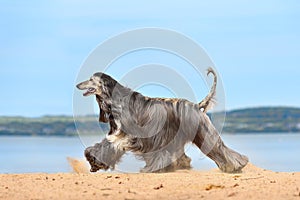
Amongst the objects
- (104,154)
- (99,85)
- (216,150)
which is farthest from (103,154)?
(216,150)

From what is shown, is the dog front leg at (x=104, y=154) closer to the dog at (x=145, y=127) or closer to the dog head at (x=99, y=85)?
the dog at (x=145, y=127)

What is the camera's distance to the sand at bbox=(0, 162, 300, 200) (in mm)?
11383

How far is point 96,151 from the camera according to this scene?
1383cm

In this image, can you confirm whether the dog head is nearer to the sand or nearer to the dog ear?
the dog ear

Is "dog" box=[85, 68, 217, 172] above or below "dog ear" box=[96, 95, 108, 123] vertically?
below

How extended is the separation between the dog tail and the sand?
1576mm

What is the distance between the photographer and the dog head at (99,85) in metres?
13.9

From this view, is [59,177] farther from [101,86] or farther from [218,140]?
[218,140]

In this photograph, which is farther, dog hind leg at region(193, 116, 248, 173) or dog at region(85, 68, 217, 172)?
dog hind leg at region(193, 116, 248, 173)

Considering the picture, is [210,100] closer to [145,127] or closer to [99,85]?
[145,127]

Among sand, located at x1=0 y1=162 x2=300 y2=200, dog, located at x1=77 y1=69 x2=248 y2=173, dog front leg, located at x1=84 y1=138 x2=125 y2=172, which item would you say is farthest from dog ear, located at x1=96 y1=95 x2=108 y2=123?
sand, located at x1=0 y1=162 x2=300 y2=200

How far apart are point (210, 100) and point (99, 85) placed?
6.90 ft

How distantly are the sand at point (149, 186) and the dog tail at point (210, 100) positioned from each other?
1.58 meters

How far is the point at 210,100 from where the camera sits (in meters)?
14.8
